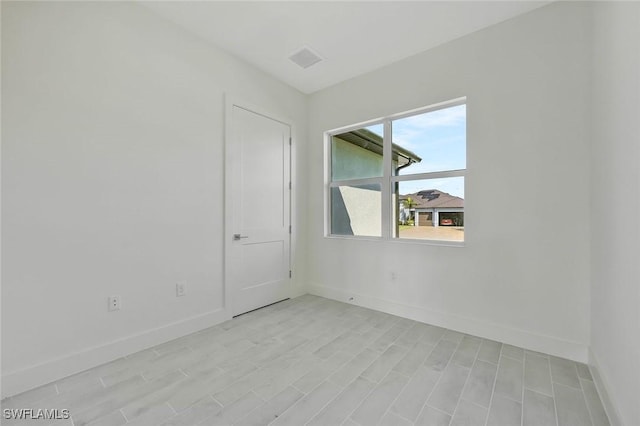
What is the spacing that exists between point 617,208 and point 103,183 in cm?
327

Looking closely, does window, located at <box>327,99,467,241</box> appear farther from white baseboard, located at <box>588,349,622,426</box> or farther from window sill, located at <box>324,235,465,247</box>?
white baseboard, located at <box>588,349,622,426</box>

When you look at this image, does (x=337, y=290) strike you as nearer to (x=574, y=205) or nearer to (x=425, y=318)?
(x=425, y=318)

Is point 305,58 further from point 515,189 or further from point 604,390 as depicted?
point 604,390

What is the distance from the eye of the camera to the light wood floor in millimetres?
1473

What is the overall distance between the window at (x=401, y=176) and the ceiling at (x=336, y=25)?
674mm

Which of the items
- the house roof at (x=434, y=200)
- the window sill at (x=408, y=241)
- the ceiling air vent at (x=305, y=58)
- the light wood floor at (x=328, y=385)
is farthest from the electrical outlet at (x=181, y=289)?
the ceiling air vent at (x=305, y=58)

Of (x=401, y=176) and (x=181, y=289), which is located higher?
(x=401, y=176)

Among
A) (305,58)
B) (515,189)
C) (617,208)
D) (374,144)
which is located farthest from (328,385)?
(305,58)

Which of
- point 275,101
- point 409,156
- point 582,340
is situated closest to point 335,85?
point 275,101

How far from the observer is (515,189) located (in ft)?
7.59

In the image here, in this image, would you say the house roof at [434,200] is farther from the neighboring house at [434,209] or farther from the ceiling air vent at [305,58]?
the ceiling air vent at [305,58]

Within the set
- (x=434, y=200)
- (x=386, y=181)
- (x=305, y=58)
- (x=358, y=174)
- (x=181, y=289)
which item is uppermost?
(x=305, y=58)

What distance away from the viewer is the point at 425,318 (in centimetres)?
276

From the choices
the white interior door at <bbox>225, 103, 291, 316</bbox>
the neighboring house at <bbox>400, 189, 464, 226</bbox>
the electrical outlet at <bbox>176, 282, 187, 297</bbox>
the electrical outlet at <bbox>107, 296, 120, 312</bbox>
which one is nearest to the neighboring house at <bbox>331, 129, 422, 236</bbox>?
the neighboring house at <bbox>400, 189, 464, 226</bbox>
